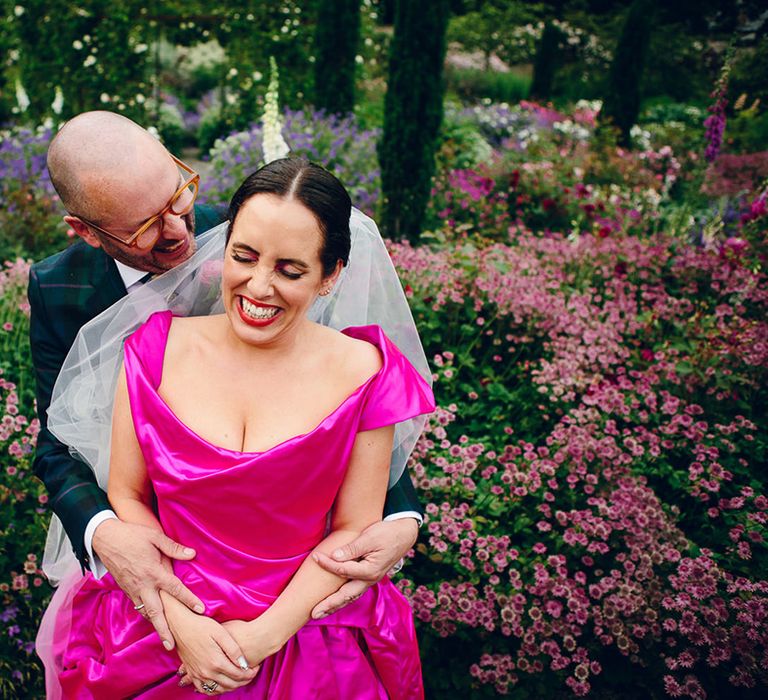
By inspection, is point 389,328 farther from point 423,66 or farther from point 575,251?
point 423,66

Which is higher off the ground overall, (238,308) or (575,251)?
(238,308)

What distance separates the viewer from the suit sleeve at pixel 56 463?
1665 mm

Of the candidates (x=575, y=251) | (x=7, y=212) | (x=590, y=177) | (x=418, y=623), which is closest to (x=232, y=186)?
(x=7, y=212)

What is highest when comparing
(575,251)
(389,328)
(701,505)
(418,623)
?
(389,328)

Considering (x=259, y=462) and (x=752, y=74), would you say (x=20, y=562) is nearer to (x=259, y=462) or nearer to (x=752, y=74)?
(x=259, y=462)

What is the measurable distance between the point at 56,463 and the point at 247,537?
0.70 metres

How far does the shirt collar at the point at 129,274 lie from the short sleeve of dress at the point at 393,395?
774 millimetres

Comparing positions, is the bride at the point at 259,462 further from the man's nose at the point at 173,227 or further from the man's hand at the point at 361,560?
the man's nose at the point at 173,227

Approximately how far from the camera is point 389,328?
6.51 feet

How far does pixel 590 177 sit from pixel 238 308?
284 inches

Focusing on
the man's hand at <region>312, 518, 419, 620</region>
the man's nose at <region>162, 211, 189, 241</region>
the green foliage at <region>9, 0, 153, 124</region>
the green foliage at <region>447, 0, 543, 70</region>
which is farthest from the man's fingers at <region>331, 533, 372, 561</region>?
the green foliage at <region>447, 0, 543, 70</region>

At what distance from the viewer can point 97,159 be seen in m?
1.60

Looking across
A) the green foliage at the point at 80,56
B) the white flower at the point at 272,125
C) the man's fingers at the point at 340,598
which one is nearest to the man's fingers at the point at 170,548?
the man's fingers at the point at 340,598

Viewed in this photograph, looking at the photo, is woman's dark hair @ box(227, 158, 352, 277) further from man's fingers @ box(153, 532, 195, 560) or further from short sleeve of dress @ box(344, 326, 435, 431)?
man's fingers @ box(153, 532, 195, 560)
